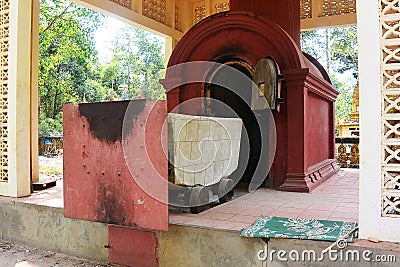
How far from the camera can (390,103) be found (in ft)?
8.52

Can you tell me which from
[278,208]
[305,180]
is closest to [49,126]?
[305,180]

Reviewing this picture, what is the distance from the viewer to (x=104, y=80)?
826 inches

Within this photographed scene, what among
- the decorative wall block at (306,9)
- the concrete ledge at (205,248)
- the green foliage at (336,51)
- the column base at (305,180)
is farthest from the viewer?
the green foliage at (336,51)

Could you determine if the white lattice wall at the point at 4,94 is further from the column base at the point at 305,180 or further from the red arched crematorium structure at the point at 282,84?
the column base at the point at 305,180

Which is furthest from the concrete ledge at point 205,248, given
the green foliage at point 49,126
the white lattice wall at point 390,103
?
the green foliage at point 49,126

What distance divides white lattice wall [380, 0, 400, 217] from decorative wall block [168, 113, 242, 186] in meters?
1.61

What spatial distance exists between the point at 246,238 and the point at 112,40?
23.5 meters

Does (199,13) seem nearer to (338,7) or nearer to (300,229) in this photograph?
(338,7)

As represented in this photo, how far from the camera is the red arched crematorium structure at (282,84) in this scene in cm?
498

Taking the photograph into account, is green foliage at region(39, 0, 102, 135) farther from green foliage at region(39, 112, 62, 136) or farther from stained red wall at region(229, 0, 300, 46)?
stained red wall at region(229, 0, 300, 46)

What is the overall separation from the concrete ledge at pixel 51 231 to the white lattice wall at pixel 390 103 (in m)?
2.45

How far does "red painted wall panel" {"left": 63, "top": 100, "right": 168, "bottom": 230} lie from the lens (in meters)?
2.99

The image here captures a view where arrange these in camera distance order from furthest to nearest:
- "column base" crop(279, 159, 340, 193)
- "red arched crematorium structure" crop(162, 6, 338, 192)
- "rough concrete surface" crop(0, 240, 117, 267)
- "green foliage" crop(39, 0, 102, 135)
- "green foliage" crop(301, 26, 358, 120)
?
"green foliage" crop(301, 26, 358, 120) → "green foliage" crop(39, 0, 102, 135) → "red arched crematorium structure" crop(162, 6, 338, 192) → "column base" crop(279, 159, 340, 193) → "rough concrete surface" crop(0, 240, 117, 267)

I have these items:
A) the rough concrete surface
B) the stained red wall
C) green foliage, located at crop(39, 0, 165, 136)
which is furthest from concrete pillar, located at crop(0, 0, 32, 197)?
green foliage, located at crop(39, 0, 165, 136)
